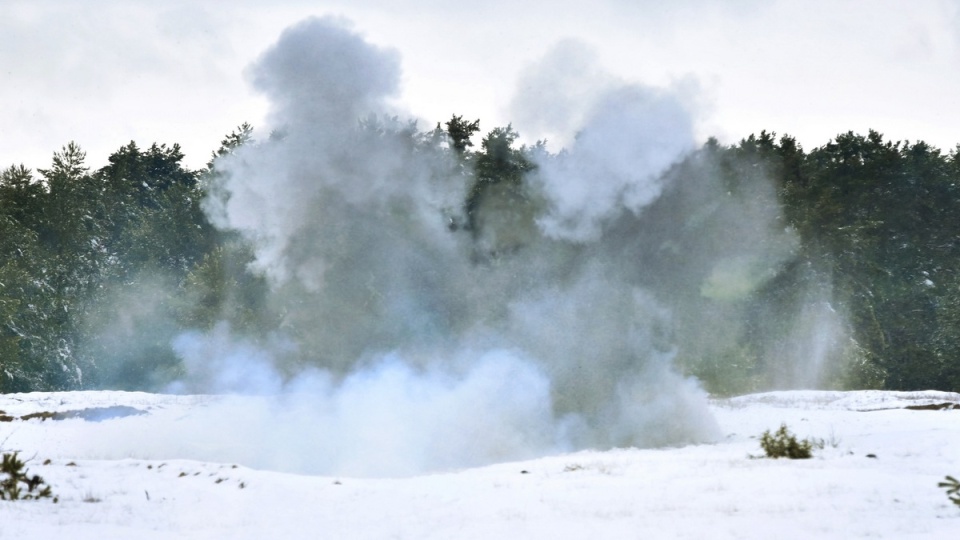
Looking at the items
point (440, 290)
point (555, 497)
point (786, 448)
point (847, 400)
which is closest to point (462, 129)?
point (440, 290)

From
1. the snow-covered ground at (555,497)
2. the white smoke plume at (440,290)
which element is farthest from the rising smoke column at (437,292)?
the snow-covered ground at (555,497)

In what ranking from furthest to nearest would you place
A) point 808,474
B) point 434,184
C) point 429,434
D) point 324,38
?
point 434,184, point 324,38, point 429,434, point 808,474

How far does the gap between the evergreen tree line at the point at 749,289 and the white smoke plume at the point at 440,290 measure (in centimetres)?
738

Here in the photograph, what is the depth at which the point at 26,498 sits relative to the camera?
41.7 feet

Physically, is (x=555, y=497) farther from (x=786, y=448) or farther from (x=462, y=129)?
(x=462, y=129)

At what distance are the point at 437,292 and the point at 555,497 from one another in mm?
16249

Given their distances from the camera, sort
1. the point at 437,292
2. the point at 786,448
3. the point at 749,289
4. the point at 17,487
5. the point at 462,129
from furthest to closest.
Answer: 1. the point at 462,129
2. the point at 749,289
3. the point at 437,292
4. the point at 786,448
5. the point at 17,487

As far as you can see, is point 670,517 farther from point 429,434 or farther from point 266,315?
point 266,315

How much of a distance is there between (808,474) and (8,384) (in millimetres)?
43703

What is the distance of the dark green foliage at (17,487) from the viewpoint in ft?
41.7

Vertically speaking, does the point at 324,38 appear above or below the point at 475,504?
above

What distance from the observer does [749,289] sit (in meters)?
37.0

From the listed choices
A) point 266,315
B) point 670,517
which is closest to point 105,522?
point 670,517

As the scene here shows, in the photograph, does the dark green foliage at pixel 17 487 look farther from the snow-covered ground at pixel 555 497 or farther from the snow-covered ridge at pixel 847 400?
the snow-covered ridge at pixel 847 400
